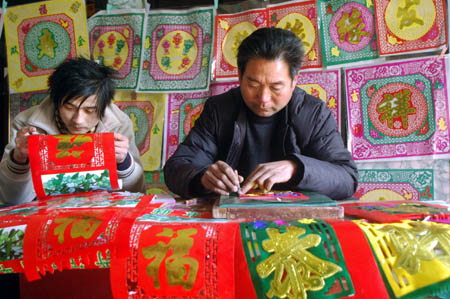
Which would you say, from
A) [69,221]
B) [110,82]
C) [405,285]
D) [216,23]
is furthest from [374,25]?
[69,221]

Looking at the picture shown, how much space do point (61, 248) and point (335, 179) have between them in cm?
101

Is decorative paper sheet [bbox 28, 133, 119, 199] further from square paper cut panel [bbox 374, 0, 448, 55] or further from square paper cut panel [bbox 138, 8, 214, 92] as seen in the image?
square paper cut panel [bbox 374, 0, 448, 55]

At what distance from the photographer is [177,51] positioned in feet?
9.20

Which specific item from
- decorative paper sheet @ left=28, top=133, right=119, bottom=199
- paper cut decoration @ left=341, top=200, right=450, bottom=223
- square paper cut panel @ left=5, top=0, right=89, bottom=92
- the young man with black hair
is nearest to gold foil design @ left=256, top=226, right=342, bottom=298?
paper cut decoration @ left=341, top=200, right=450, bottom=223

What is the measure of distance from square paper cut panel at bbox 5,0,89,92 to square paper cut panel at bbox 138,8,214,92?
57 centimetres

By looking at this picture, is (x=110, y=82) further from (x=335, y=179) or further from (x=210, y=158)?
(x=335, y=179)

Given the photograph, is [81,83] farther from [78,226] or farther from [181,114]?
[181,114]

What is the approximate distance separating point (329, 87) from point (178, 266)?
6.98 ft

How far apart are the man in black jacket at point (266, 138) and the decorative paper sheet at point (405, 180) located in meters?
0.97

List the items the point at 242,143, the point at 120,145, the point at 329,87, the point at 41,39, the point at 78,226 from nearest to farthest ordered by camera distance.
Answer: the point at 78,226 < the point at 120,145 < the point at 242,143 < the point at 329,87 < the point at 41,39

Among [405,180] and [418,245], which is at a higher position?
[418,245]

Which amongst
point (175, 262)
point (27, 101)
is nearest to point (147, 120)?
point (27, 101)

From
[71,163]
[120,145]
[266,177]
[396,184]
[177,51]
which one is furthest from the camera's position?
[177,51]

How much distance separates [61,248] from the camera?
81 cm
